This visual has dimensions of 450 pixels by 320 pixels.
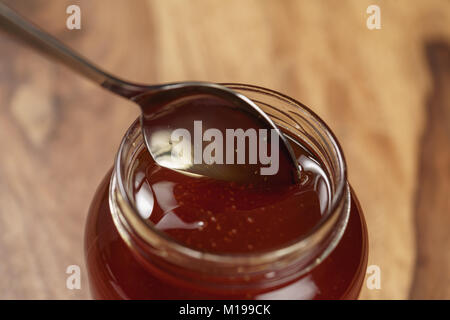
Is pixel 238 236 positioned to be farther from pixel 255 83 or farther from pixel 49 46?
pixel 255 83

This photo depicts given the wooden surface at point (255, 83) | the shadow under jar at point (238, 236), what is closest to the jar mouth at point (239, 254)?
the shadow under jar at point (238, 236)

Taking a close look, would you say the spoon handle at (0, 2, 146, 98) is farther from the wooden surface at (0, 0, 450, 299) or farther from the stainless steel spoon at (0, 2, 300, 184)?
the wooden surface at (0, 0, 450, 299)

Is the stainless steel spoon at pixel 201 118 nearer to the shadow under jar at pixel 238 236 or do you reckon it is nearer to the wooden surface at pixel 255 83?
the shadow under jar at pixel 238 236

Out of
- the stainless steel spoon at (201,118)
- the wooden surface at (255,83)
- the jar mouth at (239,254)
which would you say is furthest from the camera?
the wooden surface at (255,83)
